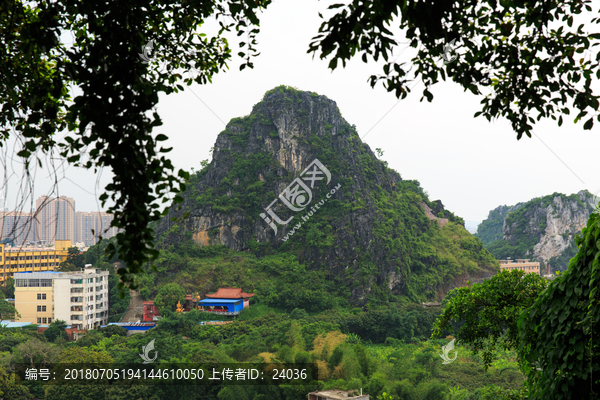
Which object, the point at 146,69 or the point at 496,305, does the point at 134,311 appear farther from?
the point at 146,69

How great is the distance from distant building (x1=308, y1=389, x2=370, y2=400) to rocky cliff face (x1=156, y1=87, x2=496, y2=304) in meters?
13.6

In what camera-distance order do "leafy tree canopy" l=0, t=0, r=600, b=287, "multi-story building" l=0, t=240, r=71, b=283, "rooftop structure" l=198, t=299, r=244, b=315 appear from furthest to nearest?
1. "multi-story building" l=0, t=240, r=71, b=283
2. "rooftop structure" l=198, t=299, r=244, b=315
3. "leafy tree canopy" l=0, t=0, r=600, b=287

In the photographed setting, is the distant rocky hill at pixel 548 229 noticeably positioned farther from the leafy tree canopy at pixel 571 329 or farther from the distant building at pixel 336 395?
the leafy tree canopy at pixel 571 329

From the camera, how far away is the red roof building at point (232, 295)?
2209 cm

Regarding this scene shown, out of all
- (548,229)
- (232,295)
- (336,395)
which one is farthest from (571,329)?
(548,229)

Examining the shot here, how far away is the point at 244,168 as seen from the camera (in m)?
30.0

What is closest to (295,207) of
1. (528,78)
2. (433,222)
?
(433,222)

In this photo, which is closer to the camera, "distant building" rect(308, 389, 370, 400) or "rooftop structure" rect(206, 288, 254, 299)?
"distant building" rect(308, 389, 370, 400)

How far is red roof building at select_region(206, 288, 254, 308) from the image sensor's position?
22.1m

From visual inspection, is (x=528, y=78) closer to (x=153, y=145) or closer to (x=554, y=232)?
(x=153, y=145)

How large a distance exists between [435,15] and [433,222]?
106ft

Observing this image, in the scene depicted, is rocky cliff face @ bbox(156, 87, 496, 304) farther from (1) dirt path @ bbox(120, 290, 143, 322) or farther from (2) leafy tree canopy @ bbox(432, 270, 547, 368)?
(2) leafy tree canopy @ bbox(432, 270, 547, 368)

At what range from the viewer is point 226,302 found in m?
21.3

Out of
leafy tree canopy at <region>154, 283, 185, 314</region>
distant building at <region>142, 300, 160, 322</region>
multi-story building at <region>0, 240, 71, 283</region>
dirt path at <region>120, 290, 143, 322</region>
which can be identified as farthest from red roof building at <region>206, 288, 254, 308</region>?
multi-story building at <region>0, 240, 71, 283</region>
